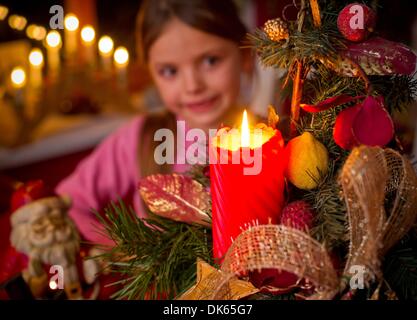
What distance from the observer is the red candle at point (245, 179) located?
0.45m

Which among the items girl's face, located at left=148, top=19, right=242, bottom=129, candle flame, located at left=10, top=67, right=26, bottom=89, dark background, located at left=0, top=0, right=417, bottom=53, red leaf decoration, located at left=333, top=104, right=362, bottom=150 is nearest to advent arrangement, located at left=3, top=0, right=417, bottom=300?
red leaf decoration, located at left=333, top=104, right=362, bottom=150

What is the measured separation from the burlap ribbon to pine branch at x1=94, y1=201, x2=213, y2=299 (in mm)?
100

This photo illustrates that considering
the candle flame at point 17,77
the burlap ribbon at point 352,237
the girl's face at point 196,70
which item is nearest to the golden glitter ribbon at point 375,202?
the burlap ribbon at point 352,237

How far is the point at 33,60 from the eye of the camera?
1171 mm

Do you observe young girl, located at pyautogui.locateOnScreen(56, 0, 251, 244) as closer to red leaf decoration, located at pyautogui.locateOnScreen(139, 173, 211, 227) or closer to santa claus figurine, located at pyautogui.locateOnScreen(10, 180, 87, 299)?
santa claus figurine, located at pyautogui.locateOnScreen(10, 180, 87, 299)

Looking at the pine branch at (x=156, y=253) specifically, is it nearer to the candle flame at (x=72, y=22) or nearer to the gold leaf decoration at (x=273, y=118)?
the gold leaf decoration at (x=273, y=118)

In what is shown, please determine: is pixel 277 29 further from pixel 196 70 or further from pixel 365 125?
pixel 196 70

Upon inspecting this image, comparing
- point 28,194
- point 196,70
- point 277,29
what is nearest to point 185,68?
point 196,70

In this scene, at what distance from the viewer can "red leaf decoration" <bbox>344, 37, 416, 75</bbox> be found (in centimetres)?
44

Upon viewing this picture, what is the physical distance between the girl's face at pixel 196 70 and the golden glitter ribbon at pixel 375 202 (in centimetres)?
53

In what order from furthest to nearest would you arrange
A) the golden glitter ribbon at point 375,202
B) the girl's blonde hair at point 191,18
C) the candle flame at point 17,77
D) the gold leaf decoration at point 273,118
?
the candle flame at point 17,77 < the girl's blonde hair at point 191,18 < the gold leaf decoration at point 273,118 < the golden glitter ribbon at point 375,202

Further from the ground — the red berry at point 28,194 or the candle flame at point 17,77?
the candle flame at point 17,77
